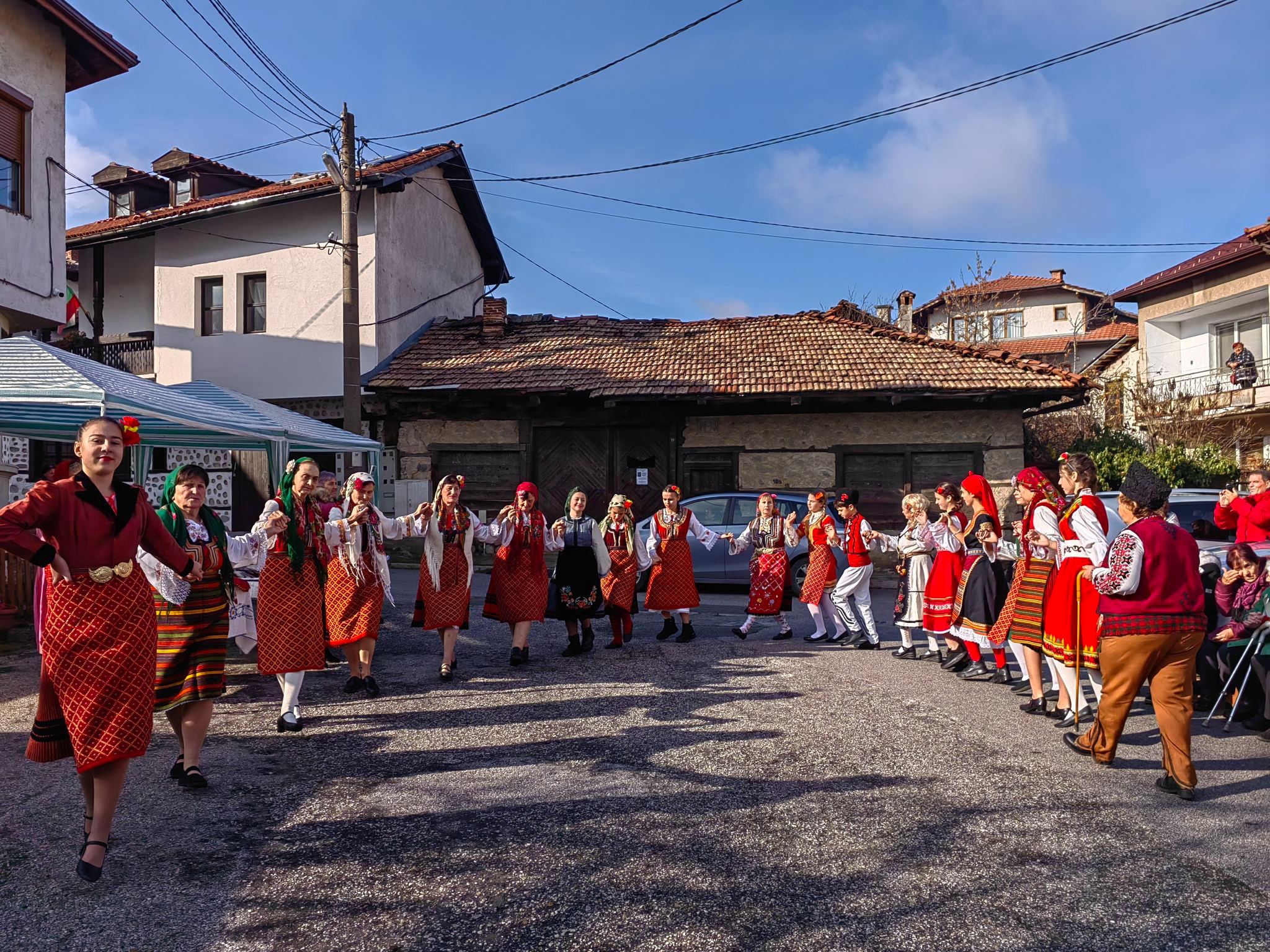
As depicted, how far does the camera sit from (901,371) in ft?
53.8

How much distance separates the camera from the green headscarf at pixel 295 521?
18.6 ft

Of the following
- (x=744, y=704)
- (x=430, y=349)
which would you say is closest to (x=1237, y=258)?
Answer: (x=430, y=349)

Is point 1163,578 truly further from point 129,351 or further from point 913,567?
point 129,351

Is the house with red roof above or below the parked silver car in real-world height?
above

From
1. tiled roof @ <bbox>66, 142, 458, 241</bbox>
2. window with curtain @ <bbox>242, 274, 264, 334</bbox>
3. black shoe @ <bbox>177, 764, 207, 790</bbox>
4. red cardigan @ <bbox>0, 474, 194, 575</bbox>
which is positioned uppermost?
tiled roof @ <bbox>66, 142, 458, 241</bbox>

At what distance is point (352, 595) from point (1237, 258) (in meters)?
23.3

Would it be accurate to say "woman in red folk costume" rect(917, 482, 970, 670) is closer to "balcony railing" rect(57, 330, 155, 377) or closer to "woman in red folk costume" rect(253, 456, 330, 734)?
"woman in red folk costume" rect(253, 456, 330, 734)

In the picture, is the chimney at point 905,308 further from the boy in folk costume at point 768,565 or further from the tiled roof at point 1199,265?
the boy in folk costume at point 768,565

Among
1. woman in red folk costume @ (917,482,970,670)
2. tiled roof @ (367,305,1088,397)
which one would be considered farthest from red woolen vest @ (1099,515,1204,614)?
tiled roof @ (367,305,1088,397)

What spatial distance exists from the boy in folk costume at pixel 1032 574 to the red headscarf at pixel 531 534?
12.7ft

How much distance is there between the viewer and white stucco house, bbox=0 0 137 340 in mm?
12227

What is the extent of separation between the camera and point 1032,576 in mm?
6277

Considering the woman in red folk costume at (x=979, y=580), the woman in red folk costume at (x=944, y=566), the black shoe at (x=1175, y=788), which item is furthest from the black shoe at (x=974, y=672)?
the black shoe at (x=1175, y=788)

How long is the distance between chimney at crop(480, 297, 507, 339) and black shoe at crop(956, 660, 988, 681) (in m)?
14.4
